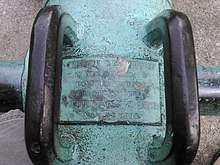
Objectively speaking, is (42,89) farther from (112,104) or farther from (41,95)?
(112,104)

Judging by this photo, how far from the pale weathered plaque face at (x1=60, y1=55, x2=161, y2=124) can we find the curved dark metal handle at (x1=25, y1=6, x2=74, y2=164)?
0.08m

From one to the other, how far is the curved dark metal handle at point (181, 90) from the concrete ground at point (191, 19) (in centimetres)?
102

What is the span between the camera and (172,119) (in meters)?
0.55

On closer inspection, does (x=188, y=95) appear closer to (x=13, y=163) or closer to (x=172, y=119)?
(x=172, y=119)

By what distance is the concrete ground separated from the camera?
62.5 inches

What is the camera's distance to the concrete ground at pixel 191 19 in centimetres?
159

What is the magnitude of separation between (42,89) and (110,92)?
0.13m

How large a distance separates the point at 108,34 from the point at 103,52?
39 mm

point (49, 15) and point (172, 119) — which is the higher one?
point (49, 15)

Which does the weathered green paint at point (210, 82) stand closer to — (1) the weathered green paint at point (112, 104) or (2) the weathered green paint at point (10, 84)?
(1) the weathered green paint at point (112, 104)

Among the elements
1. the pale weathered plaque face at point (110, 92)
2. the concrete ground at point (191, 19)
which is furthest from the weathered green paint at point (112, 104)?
the concrete ground at point (191, 19)

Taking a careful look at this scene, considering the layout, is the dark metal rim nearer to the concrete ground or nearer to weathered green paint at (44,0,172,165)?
weathered green paint at (44,0,172,165)

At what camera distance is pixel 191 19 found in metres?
1.61

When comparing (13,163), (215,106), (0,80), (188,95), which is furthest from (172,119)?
(13,163)
